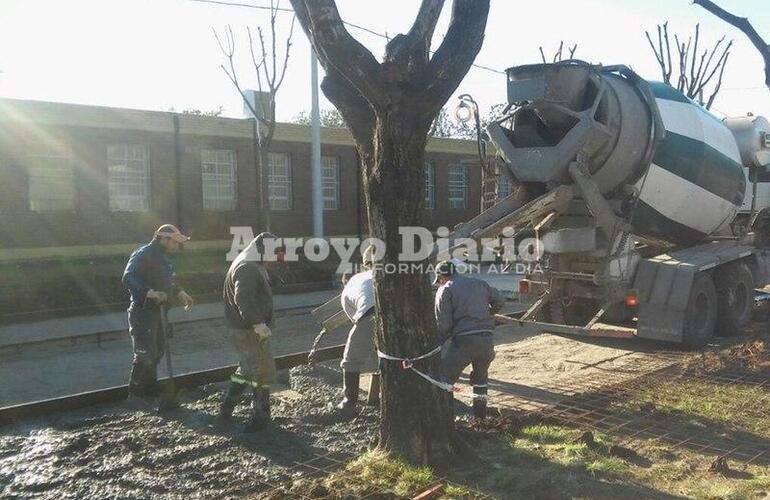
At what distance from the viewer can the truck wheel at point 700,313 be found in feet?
32.7

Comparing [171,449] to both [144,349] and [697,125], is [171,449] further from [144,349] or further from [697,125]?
[697,125]

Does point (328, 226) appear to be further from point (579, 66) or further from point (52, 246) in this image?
point (579, 66)

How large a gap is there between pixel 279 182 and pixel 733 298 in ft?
50.3

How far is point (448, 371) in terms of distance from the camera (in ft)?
22.0

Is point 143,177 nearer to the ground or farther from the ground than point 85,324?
farther from the ground

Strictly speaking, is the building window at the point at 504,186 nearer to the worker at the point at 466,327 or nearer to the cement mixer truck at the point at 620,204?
the cement mixer truck at the point at 620,204

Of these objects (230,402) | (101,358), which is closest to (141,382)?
(230,402)

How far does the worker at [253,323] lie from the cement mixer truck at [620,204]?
290 cm

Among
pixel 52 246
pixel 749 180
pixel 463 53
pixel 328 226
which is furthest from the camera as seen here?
pixel 328 226

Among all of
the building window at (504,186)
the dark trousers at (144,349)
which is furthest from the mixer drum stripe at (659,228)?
the dark trousers at (144,349)

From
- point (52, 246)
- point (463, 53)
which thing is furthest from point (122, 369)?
point (52, 246)

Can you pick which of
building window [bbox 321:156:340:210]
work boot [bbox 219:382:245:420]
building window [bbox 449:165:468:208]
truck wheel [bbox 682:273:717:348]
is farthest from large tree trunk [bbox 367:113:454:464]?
building window [bbox 449:165:468:208]

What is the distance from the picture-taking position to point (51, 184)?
18.3 meters

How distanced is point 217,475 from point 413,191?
247cm
